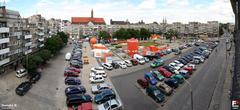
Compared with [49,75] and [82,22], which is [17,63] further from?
[82,22]

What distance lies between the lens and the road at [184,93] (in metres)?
26.9

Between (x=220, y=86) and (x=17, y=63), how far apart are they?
37756 millimetres

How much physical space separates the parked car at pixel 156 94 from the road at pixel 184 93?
1.94ft

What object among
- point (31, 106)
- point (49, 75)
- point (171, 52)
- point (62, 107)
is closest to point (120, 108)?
point (62, 107)

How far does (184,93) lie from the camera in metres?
31.4

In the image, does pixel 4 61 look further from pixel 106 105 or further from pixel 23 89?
pixel 106 105

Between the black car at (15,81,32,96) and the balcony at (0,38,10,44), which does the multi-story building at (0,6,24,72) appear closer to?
the balcony at (0,38,10,44)

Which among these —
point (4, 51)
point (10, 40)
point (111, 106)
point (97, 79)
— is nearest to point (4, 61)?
point (4, 51)

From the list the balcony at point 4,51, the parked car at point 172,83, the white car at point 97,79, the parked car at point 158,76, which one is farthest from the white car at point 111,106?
the balcony at point 4,51

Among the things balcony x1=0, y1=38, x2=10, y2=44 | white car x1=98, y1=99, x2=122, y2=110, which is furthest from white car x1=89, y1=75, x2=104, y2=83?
balcony x1=0, y1=38, x2=10, y2=44

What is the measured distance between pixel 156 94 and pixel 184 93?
4.70 m

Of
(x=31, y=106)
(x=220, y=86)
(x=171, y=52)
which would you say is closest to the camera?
(x=31, y=106)

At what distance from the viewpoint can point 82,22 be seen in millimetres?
177250

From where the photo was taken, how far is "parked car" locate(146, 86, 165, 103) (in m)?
28.2
